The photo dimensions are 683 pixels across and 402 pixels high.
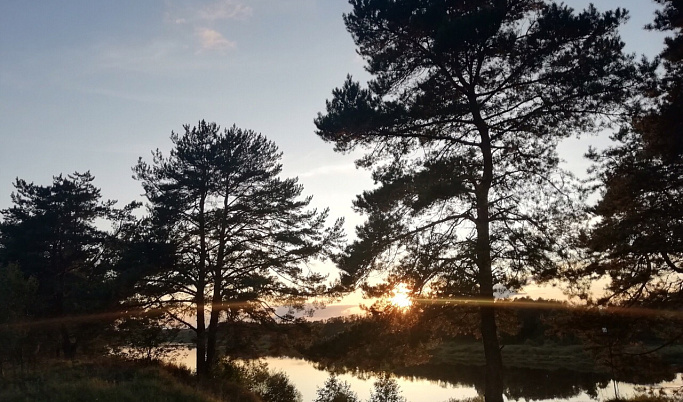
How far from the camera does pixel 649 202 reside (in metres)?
12.6

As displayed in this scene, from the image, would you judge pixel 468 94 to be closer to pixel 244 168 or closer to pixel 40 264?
pixel 244 168

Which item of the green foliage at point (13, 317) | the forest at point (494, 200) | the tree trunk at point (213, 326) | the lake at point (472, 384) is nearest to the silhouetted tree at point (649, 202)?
the forest at point (494, 200)

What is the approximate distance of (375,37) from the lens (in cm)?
1530

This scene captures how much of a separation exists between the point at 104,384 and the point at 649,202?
51.4 feet

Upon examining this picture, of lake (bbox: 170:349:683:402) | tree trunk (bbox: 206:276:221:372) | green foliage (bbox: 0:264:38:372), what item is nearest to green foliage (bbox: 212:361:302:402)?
tree trunk (bbox: 206:276:221:372)

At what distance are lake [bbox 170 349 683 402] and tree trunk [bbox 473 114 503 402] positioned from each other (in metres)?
11.6

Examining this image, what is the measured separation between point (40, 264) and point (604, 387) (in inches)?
1283

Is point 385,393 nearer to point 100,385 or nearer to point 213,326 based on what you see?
point 213,326

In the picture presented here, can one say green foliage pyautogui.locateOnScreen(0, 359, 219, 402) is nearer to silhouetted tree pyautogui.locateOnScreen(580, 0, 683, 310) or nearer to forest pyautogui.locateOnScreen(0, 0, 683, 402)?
forest pyautogui.locateOnScreen(0, 0, 683, 402)

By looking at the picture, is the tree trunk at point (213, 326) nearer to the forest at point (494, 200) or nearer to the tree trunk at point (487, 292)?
the forest at point (494, 200)

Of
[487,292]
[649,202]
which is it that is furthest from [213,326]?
[649,202]

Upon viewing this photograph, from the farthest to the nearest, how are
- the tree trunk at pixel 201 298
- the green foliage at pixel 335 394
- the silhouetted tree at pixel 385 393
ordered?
the green foliage at pixel 335 394 → the silhouetted tree at pixel 385 393 → the tree trunk at pixel 201 298

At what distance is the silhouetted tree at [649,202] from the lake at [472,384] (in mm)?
11768

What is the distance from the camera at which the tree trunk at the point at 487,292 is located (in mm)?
13789
